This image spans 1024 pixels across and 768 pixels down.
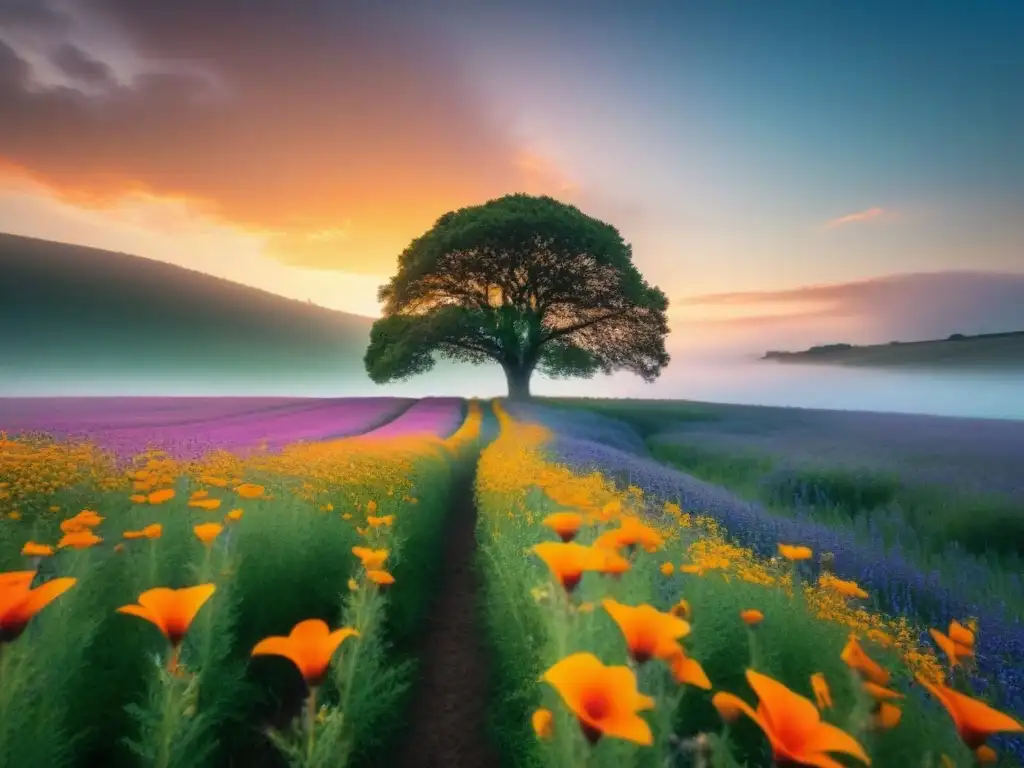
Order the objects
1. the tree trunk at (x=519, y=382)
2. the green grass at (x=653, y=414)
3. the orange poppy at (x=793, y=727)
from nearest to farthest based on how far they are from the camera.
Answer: the orange poppy at (x=793, y=727)
the green grass at (x=653, y=414)
the tree trunk at (x=519, y=382)

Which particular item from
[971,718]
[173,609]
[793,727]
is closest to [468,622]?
[173,609]

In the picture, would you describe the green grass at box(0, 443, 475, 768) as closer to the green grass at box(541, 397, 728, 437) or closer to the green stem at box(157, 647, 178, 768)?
the green stem at box(157, 647, 178, 768)

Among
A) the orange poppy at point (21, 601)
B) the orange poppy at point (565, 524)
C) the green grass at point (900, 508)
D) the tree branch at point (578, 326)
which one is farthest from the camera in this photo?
the tree branch at point (578, 326)

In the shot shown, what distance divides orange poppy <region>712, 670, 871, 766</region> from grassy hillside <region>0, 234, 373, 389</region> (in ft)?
52.2

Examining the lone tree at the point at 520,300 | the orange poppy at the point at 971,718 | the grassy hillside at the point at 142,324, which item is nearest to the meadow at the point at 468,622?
the orange poppy at the point at 971,718

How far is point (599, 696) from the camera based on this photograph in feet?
4.73

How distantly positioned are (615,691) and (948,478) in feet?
40.0

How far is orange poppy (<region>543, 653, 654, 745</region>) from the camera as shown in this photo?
1275mm

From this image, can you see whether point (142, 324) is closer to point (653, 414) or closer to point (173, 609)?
point (653, 414)

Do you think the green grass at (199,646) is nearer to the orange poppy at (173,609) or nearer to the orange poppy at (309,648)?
the orange poppy at (173,609)

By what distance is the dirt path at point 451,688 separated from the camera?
3.90 m

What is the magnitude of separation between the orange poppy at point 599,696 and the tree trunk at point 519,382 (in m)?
27.1

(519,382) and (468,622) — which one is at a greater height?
(519,382)

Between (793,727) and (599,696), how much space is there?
19.7 inches
